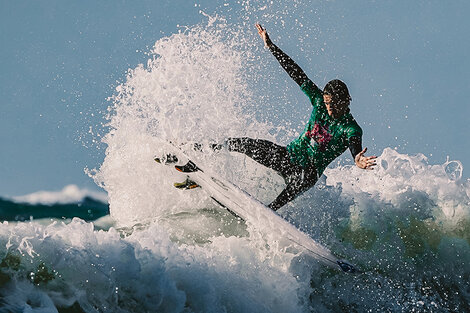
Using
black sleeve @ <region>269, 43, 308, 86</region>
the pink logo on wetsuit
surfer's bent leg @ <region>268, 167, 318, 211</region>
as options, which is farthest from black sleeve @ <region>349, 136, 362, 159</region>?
black sleeve @ <region>269, 43, 308, 86</region>

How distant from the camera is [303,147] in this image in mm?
6879

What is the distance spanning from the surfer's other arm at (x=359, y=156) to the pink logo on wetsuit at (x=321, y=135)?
368 millimetres

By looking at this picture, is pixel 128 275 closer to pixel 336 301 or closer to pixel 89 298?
pixel 89 298

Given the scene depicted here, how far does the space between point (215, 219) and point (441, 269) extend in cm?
331

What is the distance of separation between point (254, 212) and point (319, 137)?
1148 millimetres

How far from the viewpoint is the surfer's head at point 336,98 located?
6.53 meters

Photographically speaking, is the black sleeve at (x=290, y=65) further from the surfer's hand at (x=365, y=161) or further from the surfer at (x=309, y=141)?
the surfer's hand at (x=365, y=161)

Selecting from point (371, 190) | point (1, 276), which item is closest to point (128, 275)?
point (1, 276)

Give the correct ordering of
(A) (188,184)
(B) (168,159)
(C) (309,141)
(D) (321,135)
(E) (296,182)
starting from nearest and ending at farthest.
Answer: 1. (D) (321,135)
2. (C) (309,141)
3. (E) (296,182)
4. (B) (168,159)
5. (A) (188,184)

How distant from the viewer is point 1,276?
4.80 meters

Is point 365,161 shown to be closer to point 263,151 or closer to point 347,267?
point 263,151

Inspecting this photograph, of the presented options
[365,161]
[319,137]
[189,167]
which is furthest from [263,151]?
[365,161]

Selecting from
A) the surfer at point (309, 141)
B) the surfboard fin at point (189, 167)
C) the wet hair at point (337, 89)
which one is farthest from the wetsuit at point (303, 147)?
the surfboard fin at point (189, 167)

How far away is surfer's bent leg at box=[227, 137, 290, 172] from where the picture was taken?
6.90 m
